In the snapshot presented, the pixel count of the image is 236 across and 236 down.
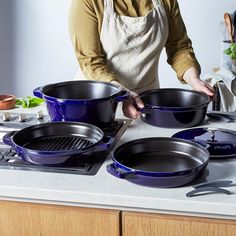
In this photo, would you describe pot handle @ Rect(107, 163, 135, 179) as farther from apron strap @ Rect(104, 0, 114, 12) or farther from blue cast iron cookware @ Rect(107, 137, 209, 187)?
apron strap @ Rect(104, 0, 114, 12)

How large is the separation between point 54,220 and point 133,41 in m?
0.76

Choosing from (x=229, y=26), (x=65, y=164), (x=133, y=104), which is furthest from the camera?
(x=229, y=26)

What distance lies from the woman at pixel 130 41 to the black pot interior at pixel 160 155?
0.35 m

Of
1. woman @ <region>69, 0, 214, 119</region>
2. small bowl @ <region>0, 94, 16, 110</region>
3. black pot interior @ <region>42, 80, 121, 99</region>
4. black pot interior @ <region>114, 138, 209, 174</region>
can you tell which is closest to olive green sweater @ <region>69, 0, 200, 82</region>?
woman @ <region>69, 0, 214, 119</region>

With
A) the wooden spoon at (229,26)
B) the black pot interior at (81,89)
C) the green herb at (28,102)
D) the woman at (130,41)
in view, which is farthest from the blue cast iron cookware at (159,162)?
the wooden spoon at (229,26)

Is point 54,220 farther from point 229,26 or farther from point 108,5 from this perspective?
point 229,26

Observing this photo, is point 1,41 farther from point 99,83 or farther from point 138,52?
point 99,83

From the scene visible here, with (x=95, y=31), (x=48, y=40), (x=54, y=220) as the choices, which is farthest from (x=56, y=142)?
(x=48, y=40)

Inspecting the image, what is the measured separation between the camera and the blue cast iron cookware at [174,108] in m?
1.13

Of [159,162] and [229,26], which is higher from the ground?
[229,26]

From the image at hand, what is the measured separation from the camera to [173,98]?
126cm

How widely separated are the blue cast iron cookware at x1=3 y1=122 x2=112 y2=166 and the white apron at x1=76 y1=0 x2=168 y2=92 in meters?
0.48

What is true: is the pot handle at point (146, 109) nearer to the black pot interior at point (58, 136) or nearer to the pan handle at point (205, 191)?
the black pot interior at point (58, 136)

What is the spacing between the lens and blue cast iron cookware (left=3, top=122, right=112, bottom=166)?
3.01ft
